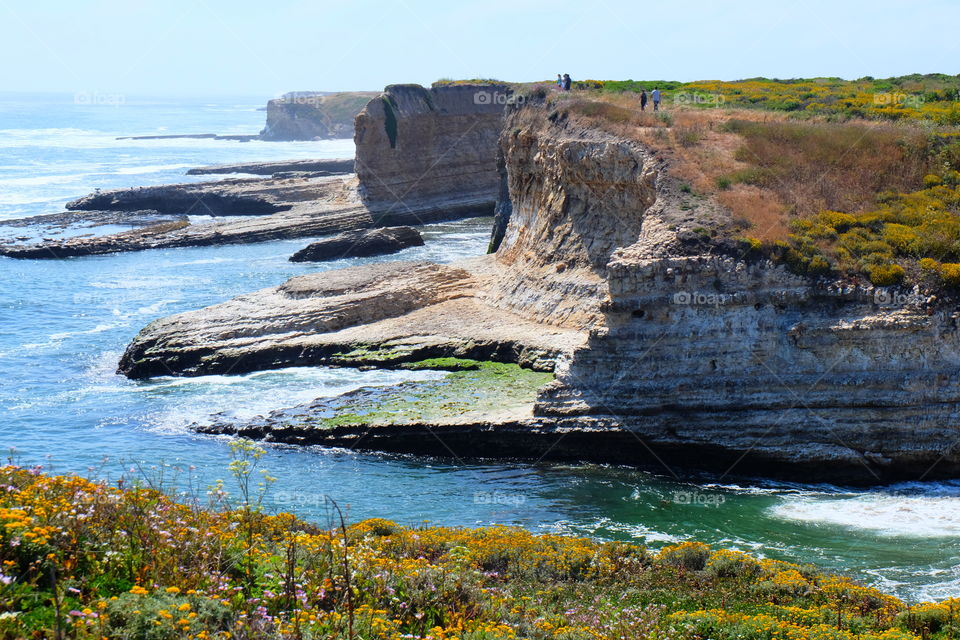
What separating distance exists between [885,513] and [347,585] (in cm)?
1783

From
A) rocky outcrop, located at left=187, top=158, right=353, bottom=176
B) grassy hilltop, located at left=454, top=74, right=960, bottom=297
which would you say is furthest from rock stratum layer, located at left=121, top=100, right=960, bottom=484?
rocky outcrop, located at left=187, top=158, right=353, bottom=176

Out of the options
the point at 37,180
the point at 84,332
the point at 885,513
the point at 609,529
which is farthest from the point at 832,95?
the point at 37,180

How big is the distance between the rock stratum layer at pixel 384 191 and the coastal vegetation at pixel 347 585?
190ft

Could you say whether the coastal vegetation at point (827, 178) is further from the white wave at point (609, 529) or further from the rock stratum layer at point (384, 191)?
the rock stratum layer at point (384, 191)

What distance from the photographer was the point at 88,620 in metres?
8.17

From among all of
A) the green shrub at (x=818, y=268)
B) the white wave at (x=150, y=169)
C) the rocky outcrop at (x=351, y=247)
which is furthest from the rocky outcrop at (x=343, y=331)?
the white wave at (x=150, y=169)

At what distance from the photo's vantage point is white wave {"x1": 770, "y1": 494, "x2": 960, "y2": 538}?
21391 mm

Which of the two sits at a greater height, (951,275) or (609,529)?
(951,275)

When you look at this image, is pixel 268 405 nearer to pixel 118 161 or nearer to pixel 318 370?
pixel 318 370

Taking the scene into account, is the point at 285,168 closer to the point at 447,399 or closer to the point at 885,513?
the point at 447,399

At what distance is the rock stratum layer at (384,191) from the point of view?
7275 centimetres

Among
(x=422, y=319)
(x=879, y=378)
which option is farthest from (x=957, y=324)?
(x=422, y=319)

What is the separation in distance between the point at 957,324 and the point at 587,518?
11.1 metres

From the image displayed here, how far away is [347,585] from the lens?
854 centimetres
